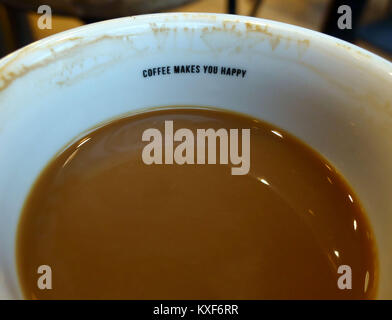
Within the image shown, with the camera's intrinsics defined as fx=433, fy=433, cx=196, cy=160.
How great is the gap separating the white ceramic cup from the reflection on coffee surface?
0.02 metres

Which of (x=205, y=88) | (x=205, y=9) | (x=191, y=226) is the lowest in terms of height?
(x=191, y=226)

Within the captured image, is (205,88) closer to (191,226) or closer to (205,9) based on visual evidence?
(191,226)

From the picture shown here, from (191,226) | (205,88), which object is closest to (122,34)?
(205,88)

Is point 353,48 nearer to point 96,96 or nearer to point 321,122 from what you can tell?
point 321,122

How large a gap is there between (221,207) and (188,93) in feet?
0.50

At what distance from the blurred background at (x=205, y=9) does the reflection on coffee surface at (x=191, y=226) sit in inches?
12.1

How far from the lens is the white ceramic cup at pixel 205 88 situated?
1.36ft

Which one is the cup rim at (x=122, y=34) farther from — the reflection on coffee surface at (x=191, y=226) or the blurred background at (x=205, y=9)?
the blurred background at (x=205, y=9)

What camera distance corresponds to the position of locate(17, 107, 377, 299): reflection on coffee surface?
39 centimetres

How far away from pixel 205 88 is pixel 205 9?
1.12m

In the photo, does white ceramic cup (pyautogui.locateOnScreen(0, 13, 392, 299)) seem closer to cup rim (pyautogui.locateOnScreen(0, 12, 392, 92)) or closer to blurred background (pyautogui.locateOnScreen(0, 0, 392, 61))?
cup rim (pyautogui.locateOnScreen(0, 12, 392, 92))

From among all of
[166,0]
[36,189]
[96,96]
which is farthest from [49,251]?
[166,0]

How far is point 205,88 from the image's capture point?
516 millimetres

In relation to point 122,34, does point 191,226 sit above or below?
below
